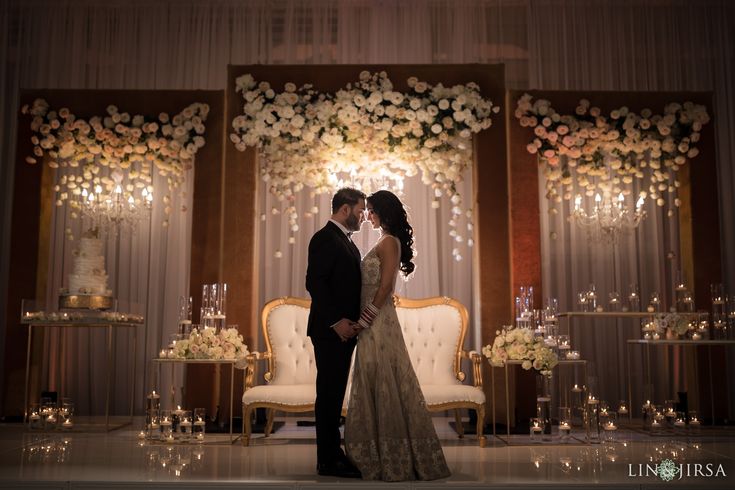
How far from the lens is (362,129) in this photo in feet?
25.4

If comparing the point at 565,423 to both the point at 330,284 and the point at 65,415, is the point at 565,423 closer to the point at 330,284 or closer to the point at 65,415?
the point at 330,284

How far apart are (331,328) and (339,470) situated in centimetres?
85

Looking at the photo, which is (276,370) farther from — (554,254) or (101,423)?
(554,254)

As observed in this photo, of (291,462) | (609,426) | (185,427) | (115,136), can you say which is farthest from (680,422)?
(115,136)

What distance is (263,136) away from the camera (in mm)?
7895

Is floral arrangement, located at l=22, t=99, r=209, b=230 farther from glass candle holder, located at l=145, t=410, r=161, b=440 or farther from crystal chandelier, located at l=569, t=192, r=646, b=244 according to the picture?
crystal chandelier, located at l=569, t=192, r=646, b=244

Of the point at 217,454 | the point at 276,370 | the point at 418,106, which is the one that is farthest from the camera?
the point at 418,106

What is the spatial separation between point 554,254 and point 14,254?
19.9 ft

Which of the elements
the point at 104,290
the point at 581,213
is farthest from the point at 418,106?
the point at 104,290

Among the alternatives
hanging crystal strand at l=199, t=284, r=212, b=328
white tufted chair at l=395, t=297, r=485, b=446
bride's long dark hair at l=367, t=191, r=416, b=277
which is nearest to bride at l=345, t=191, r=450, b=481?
bride's long dark hair at l=367, t=191, r=416, b=277

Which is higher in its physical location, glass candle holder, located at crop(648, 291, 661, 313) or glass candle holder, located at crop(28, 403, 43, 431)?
glass candle holder, located at crop(648, 291, 661, 313)

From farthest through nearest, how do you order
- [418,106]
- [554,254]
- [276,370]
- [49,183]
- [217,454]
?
[554,254]
[49,183]
[418,106]
[276,370]
[217,454]

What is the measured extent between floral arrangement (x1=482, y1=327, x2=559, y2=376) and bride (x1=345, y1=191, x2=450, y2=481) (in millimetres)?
1922

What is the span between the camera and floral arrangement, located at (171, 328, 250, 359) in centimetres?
667
